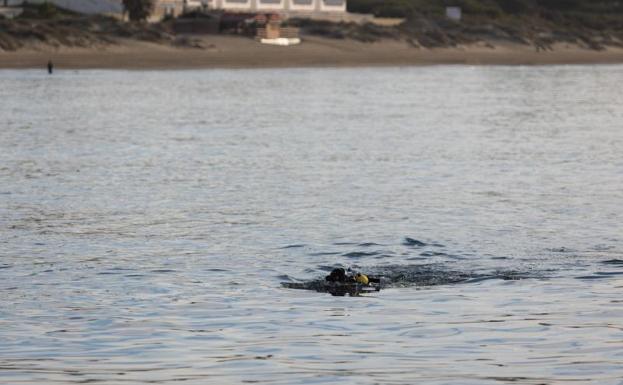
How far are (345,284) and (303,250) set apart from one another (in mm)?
4376

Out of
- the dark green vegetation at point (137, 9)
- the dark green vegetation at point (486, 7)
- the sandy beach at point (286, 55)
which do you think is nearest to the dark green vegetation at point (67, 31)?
the sandy beach at point (286, 55)

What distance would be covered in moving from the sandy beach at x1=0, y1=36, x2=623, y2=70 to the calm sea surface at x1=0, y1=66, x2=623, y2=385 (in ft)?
158

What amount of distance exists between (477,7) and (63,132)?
441 ft

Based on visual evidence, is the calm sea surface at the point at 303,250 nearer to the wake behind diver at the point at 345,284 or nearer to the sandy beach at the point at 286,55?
the wake behind diver at the point at 345,284

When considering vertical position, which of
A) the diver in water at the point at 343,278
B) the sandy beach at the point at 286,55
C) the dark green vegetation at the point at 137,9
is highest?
the dark green vegetation at the point at 137,9

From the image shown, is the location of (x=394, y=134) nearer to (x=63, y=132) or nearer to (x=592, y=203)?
(x=63, y=132)

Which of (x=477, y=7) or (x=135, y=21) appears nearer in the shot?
(x=135, y=21)

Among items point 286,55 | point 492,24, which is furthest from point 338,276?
point 492,24

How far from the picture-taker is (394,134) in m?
53.2

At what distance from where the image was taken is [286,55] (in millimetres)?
120250

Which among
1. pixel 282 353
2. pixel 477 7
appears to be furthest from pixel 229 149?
pixel 477 7

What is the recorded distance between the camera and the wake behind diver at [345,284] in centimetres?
2045

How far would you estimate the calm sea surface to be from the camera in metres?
16.0

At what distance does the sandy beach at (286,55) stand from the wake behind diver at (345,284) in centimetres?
8404
